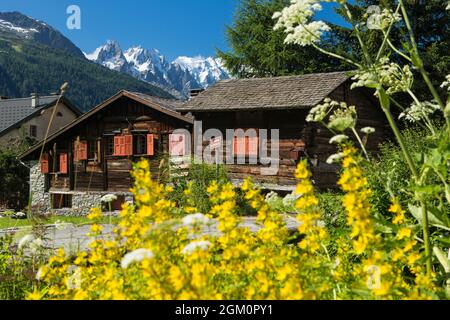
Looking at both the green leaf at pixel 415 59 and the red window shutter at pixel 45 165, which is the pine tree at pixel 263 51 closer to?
the red window shutter at pixel 45 165

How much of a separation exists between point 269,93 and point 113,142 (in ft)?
28.9

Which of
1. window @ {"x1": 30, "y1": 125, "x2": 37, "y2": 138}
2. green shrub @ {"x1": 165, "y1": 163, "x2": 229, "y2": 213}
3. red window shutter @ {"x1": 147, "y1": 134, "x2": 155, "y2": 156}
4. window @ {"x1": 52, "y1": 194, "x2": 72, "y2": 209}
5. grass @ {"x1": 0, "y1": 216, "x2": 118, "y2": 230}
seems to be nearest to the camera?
grass @ {"x1": 0, "y1": 216, "x2": 118, "y2": 230}

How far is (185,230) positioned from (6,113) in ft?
165

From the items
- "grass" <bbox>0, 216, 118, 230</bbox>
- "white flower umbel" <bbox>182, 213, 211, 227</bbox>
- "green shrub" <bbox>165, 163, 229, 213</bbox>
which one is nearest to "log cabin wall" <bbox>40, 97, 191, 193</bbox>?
"green shrub" <bbox>165, 163, 229, 213</bbox>

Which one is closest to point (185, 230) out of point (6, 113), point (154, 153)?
point (154, 153)

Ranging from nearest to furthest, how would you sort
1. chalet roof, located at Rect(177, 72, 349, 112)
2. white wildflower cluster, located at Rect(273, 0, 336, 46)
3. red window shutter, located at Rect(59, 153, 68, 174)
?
white wildflower cluster, located at Rect(273, 0, 336, 46), chalet roof, located at Rect(177, 72, 349, 112), red window shutter, located at Rect(59, 153, 68, 174)

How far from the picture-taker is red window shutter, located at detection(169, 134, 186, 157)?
2306 cm

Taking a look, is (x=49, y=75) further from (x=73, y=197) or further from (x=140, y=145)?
(x=140, y=145)

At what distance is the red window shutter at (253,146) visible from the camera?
68.7 ft

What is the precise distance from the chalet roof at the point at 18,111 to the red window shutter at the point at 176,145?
23.2m

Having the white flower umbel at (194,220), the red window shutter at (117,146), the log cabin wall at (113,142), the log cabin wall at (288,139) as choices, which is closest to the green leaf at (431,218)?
the white flower umbel at (194,220)

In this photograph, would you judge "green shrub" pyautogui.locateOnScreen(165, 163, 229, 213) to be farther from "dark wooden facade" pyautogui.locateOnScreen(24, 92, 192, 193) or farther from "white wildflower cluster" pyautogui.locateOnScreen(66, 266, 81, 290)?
"white wildflower cluster" pyautogui.locateOnScreen(66, 266, 81, 290)

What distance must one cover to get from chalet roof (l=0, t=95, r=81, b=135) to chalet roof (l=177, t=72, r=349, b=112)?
25.0 metres
